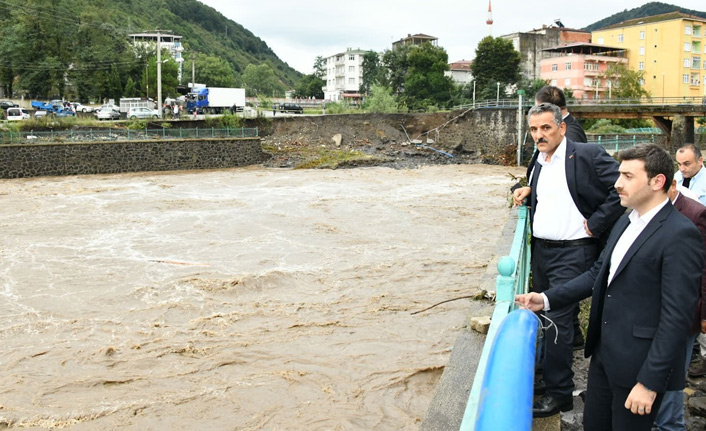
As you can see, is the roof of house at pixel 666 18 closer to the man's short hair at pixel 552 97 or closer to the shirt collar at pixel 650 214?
the man's short hair at pixel 552 97

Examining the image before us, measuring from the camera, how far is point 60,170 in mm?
29188

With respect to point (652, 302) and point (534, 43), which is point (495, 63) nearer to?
point (534, 43)

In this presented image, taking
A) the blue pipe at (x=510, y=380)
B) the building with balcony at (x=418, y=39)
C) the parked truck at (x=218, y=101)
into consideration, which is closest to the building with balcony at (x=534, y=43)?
the building with balcony at (x=418, y=39)

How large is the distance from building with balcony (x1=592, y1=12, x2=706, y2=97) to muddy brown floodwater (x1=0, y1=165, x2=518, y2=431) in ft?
173

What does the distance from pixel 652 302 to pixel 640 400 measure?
0.44 meters

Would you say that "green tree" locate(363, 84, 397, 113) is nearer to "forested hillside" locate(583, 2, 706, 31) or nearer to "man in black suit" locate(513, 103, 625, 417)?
"man in black suit" locate(513, 103, 625, 417)

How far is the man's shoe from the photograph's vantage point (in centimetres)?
499

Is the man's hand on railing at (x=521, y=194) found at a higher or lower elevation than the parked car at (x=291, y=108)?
lower

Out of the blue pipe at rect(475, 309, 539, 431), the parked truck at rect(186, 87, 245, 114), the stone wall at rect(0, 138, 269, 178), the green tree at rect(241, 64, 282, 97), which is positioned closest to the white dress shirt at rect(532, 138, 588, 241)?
the blue pipe at rect(475, 309, 539, 431)

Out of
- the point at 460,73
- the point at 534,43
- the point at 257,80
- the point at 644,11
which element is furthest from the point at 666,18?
the point at 644,11

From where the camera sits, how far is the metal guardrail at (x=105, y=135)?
28.8 metres

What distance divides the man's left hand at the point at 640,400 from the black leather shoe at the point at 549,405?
977 mm

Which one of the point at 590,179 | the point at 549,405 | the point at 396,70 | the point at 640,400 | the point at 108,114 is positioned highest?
the point at 396,70

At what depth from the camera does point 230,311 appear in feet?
31.8
